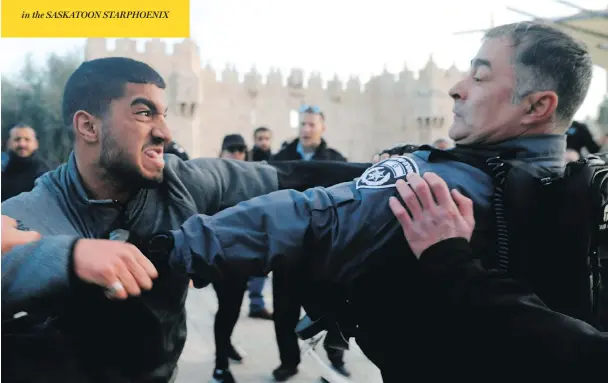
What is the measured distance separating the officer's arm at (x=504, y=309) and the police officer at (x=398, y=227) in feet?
0.07

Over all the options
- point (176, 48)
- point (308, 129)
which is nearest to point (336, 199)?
point (176, 48)

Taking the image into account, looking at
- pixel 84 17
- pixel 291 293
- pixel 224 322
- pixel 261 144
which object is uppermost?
pixel 84 17

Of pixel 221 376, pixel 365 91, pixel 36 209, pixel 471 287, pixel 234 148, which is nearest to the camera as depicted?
pixel 471 287

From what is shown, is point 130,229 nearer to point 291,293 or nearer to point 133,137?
point 133,137

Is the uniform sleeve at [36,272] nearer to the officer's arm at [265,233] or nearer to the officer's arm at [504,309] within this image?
the officer's arm at [265,233]

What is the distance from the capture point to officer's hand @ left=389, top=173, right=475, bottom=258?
0.60m

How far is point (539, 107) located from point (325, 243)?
1.07 feet

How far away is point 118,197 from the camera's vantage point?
89cm

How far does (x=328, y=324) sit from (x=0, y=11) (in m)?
0.72

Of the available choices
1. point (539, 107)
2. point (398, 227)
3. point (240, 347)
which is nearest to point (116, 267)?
point (398, 227)

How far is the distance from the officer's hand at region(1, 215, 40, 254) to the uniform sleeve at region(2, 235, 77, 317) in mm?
23

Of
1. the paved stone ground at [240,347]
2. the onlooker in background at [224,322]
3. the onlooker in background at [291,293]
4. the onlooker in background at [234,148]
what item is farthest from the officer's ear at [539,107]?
the onlooker in background at [224,322]

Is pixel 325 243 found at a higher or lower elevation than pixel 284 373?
higher

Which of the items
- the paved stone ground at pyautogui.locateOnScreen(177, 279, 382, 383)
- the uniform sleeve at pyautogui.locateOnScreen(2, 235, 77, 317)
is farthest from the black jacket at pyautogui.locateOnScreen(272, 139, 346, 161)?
the uniform sleeve at pyautogui.locateOnScreen(2, 235, 77, 317)
